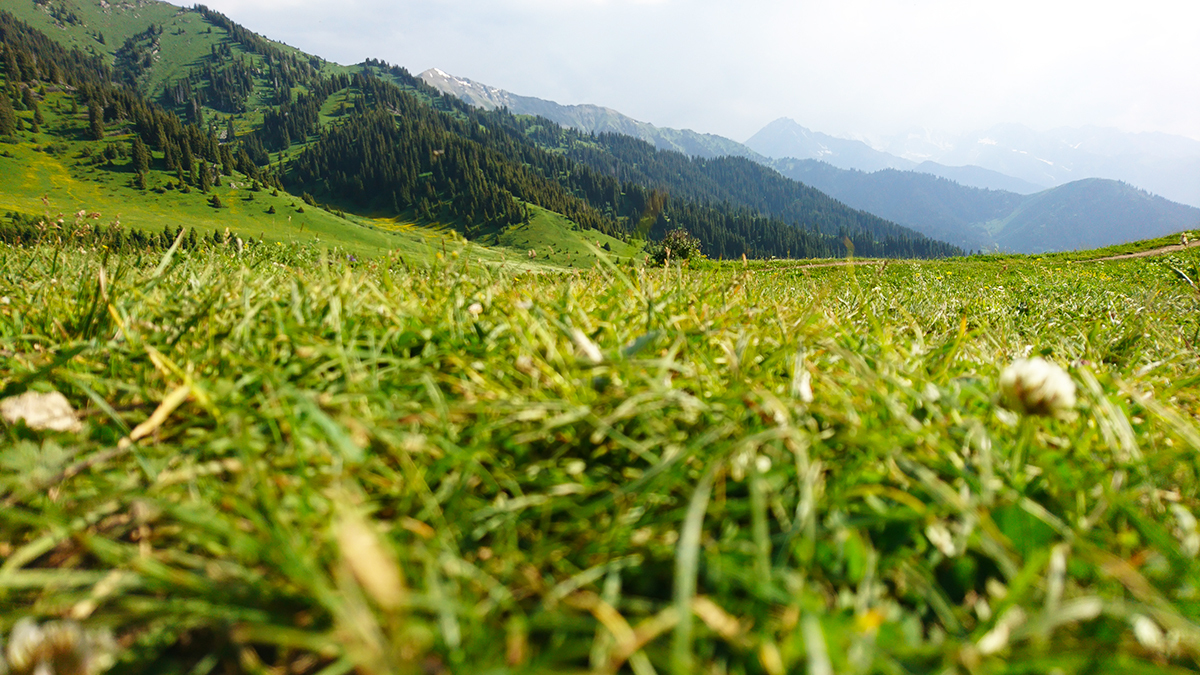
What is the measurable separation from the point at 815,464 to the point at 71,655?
1.31 meters

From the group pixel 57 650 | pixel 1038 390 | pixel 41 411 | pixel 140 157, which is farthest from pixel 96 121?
pixel 1038 390

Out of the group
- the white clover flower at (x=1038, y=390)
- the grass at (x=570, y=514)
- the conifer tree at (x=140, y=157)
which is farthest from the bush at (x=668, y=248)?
the conifer tree at (x=140, y=157)

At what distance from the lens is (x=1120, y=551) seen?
1129 mm

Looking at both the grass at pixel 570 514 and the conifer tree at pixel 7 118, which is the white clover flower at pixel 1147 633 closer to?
the grass at pixel 570 514

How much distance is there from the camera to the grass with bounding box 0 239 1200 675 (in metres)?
0.84

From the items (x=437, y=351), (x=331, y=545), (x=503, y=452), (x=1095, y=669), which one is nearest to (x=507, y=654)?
(x=331, y=545)

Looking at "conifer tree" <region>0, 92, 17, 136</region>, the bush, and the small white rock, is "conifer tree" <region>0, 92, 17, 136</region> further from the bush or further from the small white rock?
the small white rock

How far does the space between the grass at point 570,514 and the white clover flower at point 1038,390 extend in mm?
66

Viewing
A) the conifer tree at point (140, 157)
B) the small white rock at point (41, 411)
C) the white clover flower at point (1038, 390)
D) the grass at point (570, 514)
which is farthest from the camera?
the conifer tree at point (140, 157)

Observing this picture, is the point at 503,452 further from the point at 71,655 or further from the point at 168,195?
the point at 168,195

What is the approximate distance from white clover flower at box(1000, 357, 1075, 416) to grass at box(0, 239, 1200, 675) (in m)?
0.07

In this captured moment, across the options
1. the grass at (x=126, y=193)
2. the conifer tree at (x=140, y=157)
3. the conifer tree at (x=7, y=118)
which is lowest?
the grass at (x=126, y=193)

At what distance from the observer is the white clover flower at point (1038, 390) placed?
4.09ft

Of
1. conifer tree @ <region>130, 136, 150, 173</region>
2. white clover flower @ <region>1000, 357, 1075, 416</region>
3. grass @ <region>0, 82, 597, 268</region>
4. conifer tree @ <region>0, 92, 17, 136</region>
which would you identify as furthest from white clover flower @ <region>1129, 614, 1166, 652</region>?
conifer tree @ <region>0, 92, 17, 136</region>
